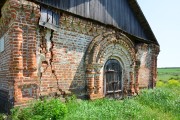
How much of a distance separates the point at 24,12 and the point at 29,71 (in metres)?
1.66

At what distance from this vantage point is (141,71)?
11922 millimetres

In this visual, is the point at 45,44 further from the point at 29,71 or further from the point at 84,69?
the point at 84,69

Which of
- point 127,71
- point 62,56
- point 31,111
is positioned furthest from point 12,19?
point 127,71

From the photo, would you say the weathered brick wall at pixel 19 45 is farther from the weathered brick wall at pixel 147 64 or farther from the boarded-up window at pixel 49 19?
the weathered brick wall at pixel 147 64

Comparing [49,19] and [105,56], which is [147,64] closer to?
[105,56]

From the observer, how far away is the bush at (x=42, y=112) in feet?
17.9

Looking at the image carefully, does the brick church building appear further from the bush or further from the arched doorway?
the bush

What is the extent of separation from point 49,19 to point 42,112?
2943 millimetres

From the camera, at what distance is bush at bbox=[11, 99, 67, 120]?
545 cm

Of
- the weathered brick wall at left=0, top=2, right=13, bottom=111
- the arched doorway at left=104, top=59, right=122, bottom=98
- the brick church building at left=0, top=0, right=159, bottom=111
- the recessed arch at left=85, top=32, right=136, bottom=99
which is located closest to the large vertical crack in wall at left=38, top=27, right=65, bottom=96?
the brick church building at left=0, top=0, right=159, bottom=111

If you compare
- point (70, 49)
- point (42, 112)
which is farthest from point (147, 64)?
point (42, 112)

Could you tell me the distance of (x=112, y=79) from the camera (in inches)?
377

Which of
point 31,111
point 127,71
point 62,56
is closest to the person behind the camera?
point 31,111

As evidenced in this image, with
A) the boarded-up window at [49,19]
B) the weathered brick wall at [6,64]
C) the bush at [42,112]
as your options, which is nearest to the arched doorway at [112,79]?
the boarded-up window at [49,19]
